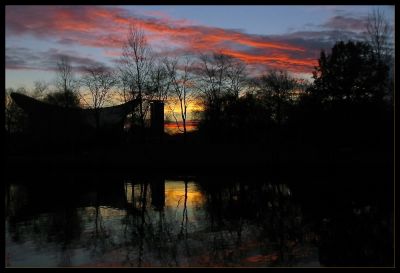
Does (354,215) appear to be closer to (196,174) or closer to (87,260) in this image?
(87,260)

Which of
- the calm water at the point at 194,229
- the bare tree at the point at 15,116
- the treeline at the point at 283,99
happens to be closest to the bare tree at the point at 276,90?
the treeline at the point at 283,99

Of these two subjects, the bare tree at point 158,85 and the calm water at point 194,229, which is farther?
the bare tree at point 158,85

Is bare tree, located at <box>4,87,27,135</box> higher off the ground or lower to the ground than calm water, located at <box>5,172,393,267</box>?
higher

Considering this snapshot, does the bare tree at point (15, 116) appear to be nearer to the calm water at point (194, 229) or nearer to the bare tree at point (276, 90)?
the bare tree at point (276, 90)

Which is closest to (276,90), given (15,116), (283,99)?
(283,99)

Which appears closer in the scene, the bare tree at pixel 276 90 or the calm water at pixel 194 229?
the calm water at pixel 194 229

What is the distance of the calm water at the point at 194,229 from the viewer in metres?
9.97

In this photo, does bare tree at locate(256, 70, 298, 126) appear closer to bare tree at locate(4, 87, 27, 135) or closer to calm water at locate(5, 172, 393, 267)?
bare tree at locate(4, 87, 27, 135)

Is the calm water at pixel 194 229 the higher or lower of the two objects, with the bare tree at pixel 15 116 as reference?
lower

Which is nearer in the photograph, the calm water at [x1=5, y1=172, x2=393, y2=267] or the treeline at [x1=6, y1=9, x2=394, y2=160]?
the calm water at [x1=5, y1=172, x2=393, y2=267]

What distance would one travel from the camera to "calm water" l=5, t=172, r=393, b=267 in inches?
392

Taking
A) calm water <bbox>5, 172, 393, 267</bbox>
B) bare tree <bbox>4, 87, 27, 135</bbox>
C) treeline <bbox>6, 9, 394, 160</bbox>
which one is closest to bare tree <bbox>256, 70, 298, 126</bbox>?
treeline <bbox>6, 9, 394, 160</bbox>

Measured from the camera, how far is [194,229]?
13.0 meters

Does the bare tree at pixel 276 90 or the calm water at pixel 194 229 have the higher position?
the bare tree at pixel 276 90
